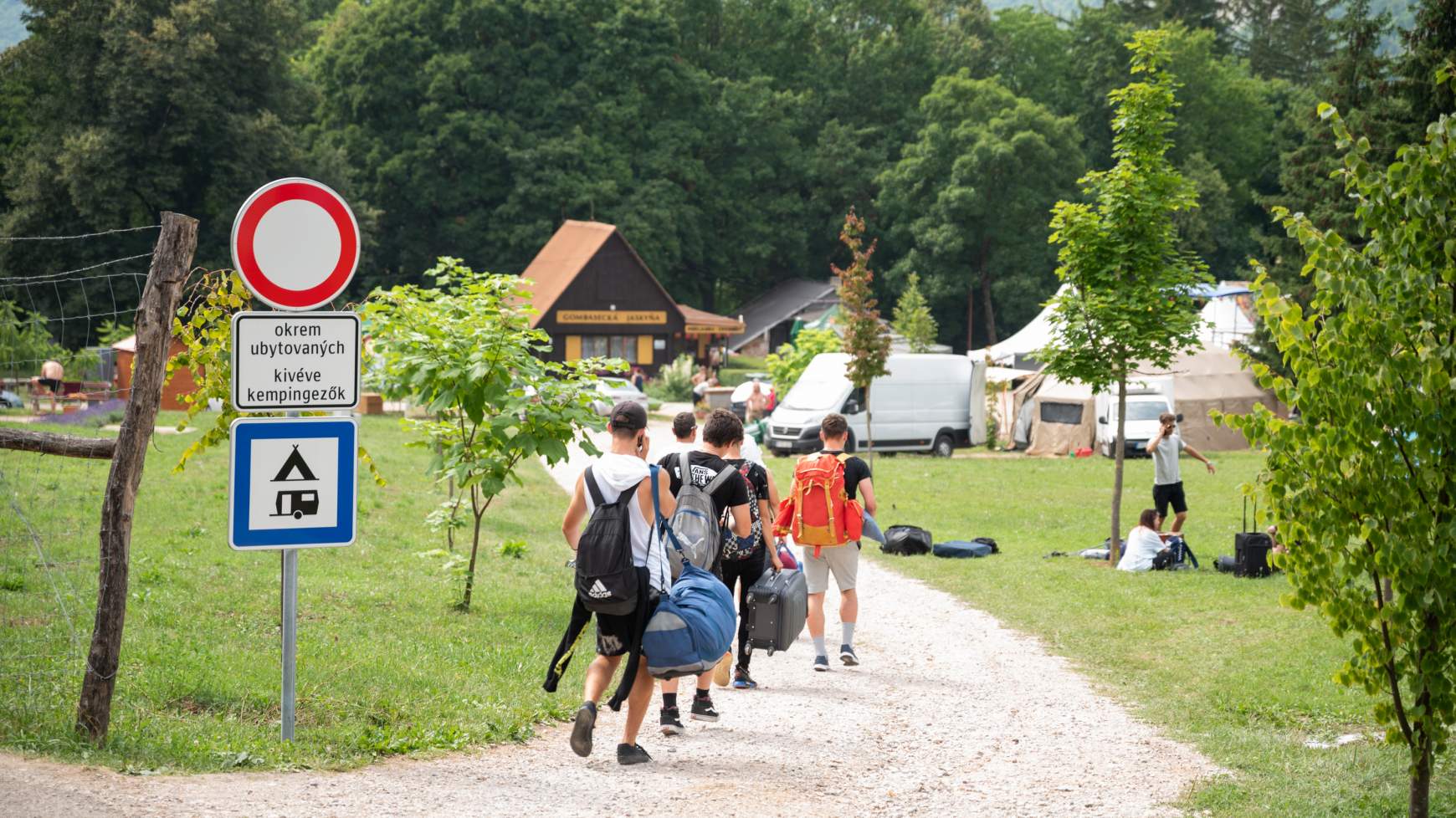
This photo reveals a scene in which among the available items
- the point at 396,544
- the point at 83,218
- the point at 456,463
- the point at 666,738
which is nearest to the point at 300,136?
the point at 83,218

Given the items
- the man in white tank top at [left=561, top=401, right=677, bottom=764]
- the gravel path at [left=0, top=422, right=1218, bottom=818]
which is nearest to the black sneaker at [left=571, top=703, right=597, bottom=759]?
the man in white tank top at [left=561, top=401, right=677, bottom=764]

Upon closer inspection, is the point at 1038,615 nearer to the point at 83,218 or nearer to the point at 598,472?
the point at 598,472

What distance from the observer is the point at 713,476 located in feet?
26.3

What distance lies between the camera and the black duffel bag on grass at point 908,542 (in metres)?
17.2

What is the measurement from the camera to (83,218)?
148 feet

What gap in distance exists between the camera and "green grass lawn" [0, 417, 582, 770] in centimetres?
685

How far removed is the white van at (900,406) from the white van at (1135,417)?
311 cm

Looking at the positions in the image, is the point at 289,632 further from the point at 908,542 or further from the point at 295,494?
the point at 908,542

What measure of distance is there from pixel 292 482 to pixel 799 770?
9.52 ft

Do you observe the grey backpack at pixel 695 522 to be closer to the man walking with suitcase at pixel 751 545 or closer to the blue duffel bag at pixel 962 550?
the man walking with suitcase at pixel 751 545

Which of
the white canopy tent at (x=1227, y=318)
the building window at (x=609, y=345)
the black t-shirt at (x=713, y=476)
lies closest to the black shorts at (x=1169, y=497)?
the black t-shirt at (x=713, y=476)

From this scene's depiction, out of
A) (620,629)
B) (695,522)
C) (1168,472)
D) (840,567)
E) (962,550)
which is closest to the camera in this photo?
(620,629)

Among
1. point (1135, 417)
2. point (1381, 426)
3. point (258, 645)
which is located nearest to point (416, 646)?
point (258, 645)

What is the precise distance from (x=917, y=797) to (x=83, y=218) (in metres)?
44.9
